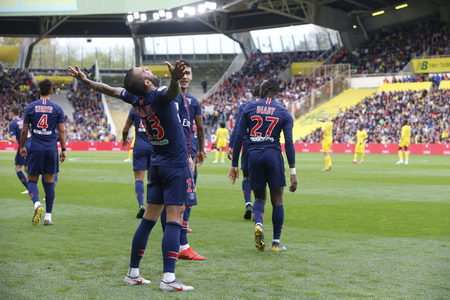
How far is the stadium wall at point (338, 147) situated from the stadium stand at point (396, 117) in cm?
147

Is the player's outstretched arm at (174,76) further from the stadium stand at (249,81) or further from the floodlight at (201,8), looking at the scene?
the stadium stand at (249,81)

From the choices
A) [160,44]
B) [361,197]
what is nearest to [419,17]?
[160,44]

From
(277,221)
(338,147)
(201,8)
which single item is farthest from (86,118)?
(277,221)

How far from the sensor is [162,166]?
6418mm

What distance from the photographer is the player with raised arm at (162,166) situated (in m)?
6.23

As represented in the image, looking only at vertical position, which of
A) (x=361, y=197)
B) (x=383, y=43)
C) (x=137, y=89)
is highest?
(x=383, y=43)

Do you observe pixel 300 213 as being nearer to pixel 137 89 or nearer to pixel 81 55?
pixel 137 89

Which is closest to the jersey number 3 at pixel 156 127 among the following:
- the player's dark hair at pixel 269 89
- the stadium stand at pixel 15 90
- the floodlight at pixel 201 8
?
the player's dark hair at pixel 269 89

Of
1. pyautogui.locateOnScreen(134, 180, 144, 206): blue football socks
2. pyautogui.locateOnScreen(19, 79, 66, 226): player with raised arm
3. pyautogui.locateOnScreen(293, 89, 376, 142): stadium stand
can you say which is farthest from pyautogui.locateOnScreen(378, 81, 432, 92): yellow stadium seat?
pyautogui.locateOnScreen(19, 79, 66, 226): player with raised arm

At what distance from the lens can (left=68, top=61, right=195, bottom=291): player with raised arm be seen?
623 cm

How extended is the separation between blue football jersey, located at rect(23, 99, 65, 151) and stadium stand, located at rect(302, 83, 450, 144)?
3629 cm

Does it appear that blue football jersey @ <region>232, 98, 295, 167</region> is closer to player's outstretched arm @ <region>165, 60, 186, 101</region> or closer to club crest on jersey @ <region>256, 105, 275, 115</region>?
club crest on jersey @ <region>256, 105, 275, 115</region>

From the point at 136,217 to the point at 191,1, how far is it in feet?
151

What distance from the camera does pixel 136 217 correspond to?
1192cm
